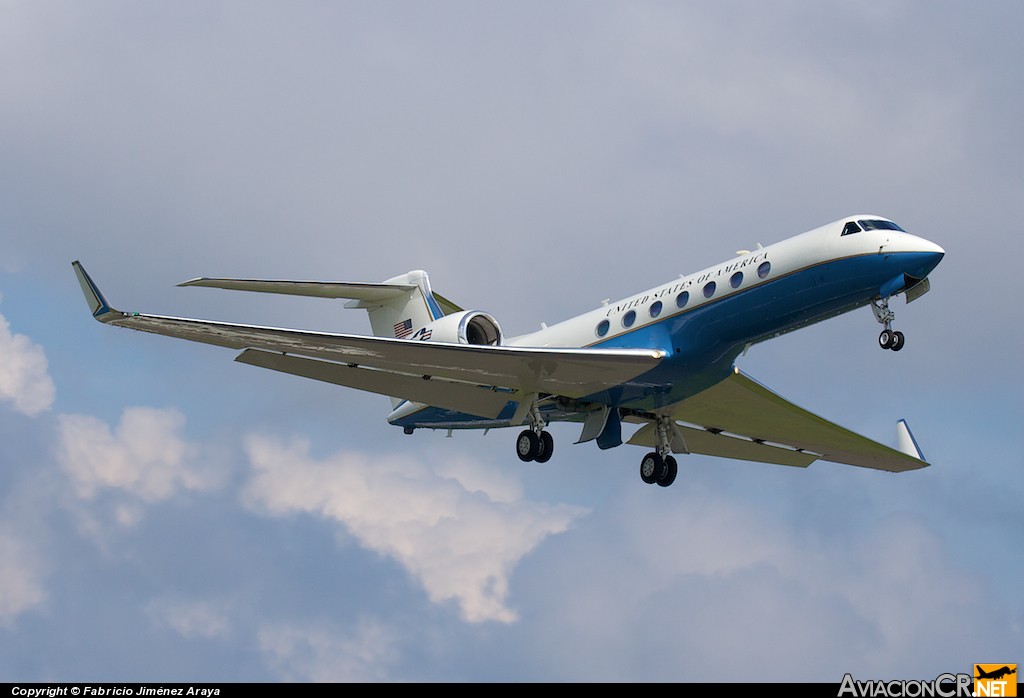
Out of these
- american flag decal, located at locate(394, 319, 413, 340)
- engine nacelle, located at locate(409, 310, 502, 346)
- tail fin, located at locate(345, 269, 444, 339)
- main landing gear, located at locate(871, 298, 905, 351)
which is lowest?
main landing gear, located at locate(871, 298, 905, 351)

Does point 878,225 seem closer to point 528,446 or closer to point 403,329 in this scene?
point 528,446

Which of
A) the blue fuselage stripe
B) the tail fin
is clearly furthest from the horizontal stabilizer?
the blue fuselage stripe

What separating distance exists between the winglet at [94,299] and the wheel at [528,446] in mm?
9331

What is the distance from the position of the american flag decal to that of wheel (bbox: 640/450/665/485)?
6393 millimetres

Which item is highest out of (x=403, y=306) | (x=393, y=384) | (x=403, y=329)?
(x=403, y=306)

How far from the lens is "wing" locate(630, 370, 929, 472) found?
110ft

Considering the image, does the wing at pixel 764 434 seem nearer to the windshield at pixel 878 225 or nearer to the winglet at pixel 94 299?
the windshield at pixel 878 225

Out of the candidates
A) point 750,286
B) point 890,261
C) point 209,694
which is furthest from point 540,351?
point 209,694

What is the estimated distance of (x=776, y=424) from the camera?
1394 inches

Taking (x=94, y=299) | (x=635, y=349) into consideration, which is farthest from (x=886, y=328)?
(x=94, y=299)

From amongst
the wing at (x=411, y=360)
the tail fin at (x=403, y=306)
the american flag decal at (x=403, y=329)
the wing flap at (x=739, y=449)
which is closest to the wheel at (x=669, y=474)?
the wing flap at (x=739, y=449)

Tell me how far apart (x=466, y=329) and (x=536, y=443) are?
297cm

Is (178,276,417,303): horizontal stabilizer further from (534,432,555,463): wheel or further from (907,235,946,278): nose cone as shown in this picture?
(907,235,946,278): nose cone

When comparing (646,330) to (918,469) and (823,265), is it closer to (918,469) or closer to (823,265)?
(823,265)
